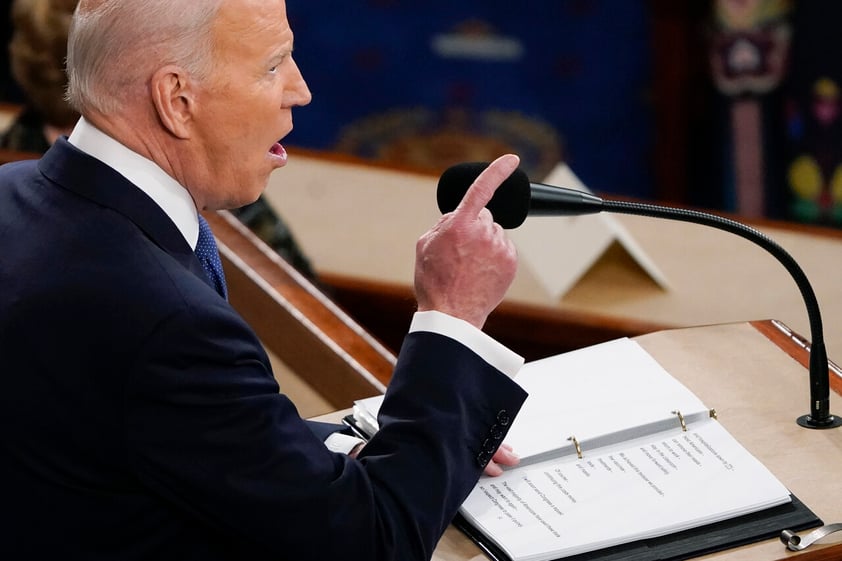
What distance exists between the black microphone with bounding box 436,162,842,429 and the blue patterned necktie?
9.2 inches

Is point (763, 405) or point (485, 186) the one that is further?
point (763, 405)

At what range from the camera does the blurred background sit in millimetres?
3539

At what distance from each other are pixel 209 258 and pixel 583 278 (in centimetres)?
122

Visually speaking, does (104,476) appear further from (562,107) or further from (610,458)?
(562,107)

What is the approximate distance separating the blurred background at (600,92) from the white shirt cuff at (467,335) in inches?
95.3

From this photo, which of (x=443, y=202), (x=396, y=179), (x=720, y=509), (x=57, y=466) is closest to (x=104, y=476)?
(x=57, y=466)

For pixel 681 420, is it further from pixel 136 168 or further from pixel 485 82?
pixel 485 82

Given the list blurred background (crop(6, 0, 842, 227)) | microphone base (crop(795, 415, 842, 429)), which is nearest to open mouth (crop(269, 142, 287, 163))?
microphone base (crop(795, 415, 842, 429))

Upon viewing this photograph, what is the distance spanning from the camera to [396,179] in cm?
296

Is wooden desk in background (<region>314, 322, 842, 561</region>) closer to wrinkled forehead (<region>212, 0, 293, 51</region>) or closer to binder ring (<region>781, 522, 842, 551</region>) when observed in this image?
binder ring (<region>781, 522, 842, 551</region>)

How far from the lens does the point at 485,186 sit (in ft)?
4.28

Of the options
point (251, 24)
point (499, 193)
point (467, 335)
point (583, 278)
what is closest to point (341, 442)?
point (467, 335)

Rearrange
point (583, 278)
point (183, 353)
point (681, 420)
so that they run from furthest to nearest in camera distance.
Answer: point (583, 278), point (681, 420), point (183, 353)

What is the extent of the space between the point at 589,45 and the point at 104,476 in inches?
112
